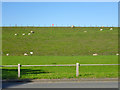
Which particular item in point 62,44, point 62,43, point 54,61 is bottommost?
point 54,61

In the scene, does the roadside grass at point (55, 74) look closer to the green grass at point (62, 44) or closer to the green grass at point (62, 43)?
the green grass at point (62, 44)

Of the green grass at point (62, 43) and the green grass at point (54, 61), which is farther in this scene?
the green grass at point (62, 43)

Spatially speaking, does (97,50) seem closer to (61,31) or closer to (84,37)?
(84,37)

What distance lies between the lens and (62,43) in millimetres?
46938

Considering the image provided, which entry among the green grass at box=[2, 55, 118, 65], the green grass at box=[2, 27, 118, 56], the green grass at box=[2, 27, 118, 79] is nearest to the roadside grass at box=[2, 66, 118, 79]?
the green grass at box=[2, 55, 118, 65]

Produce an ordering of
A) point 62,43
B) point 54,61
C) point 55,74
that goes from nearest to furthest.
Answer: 1. point 55,74
2. point 54,61
3. point 62,43

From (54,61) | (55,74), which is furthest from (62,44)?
(55,74)

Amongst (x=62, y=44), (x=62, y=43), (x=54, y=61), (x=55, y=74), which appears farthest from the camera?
(x=62, y=43)

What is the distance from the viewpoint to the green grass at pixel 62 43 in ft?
135

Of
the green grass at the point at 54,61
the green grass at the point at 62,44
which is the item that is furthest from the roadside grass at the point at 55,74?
the green grass at the point at 62,44

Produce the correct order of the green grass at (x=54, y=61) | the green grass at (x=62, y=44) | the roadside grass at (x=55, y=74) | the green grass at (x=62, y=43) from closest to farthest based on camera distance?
the roadside grass at (x=55, y=74) → the green grass at (x=54, y=61) → the green grass at (x=62, y=44) → the green grass at (x=62, y=43)

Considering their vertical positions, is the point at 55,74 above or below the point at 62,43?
below

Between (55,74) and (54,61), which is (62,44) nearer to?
(54,61)

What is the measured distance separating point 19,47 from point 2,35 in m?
11.2
